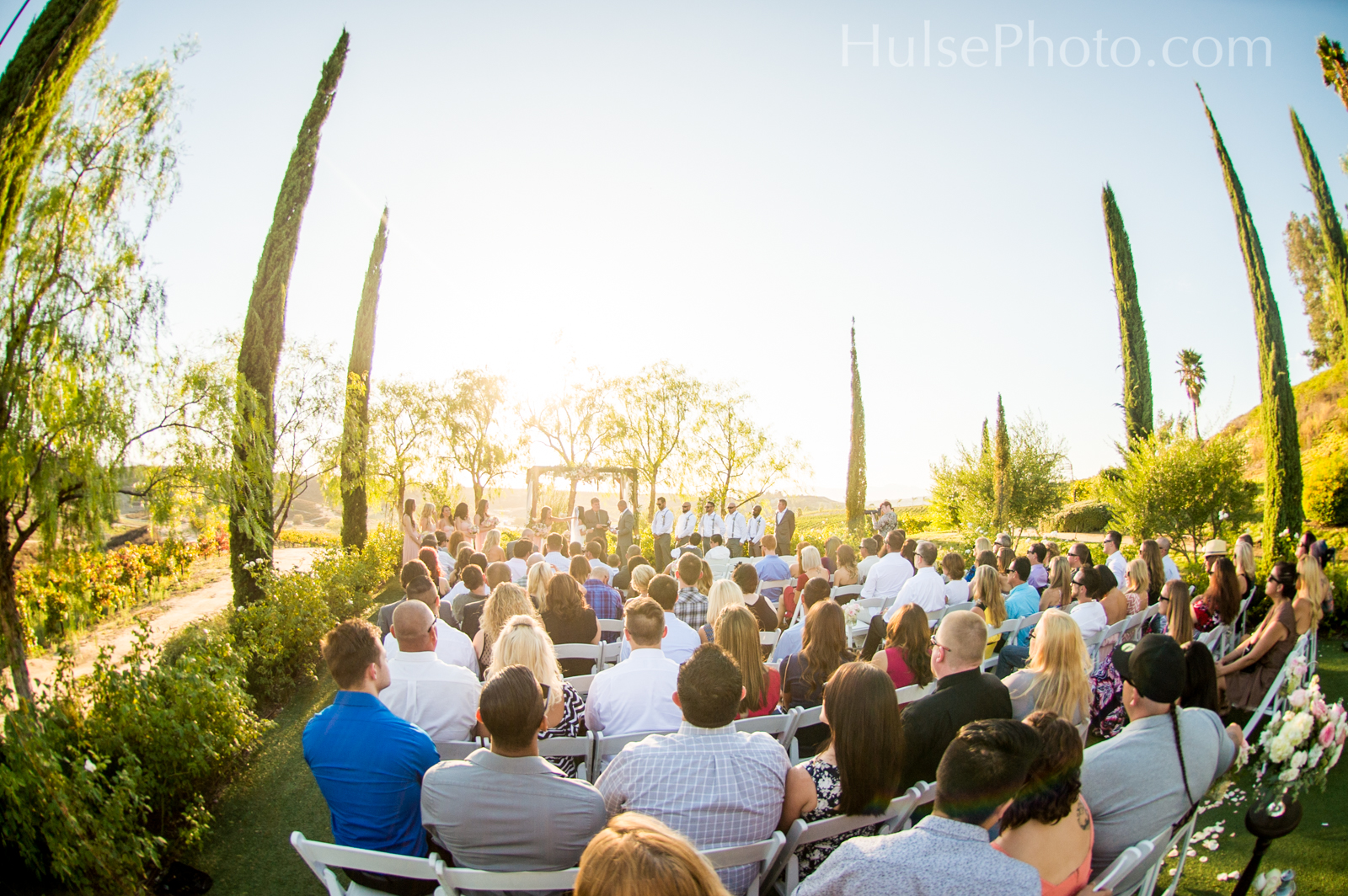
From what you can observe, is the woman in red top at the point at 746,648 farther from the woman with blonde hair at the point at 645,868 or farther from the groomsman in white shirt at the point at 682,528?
the groomsman in white shirt at the point at 682,528

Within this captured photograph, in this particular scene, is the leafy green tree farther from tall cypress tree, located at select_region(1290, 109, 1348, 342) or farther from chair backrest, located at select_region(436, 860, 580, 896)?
tall cypress tree, located at select_region(1290, 109, 1348, 342)

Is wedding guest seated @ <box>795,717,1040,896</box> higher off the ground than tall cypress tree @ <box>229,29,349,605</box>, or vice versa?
tall cypress tree @ <box>229,29,349,605</box>

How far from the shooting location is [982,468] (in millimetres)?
21594

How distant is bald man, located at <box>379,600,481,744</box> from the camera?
149 inches

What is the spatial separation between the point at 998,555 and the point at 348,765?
8.01m

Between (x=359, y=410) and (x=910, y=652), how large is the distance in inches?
532

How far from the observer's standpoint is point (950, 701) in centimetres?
329

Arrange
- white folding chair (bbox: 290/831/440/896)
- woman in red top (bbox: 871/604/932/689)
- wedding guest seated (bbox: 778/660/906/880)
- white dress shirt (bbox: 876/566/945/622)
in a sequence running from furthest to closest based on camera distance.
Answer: white dress shirt (bbox: 876/566/945/622)
woman in red top (bbox: 871/604/932/689)
wedding guest seated (bbox: 778/660/906/880)
white folding chair (bbox: 290/831/440/896)

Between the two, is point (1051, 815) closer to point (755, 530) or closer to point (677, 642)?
point (677, 642)

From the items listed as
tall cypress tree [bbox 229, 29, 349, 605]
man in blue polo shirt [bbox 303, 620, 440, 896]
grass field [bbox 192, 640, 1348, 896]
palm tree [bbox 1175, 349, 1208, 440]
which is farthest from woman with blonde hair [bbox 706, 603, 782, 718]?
palm tree [bbox 1175, 349, 1208, 440]

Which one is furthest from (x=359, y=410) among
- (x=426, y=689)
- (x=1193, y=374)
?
(x=1193, y=374)

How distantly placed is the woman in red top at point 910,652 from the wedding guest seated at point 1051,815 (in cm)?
181

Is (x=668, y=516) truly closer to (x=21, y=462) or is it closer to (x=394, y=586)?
(x=394, y=586)

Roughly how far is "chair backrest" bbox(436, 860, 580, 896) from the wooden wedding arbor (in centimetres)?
1857
